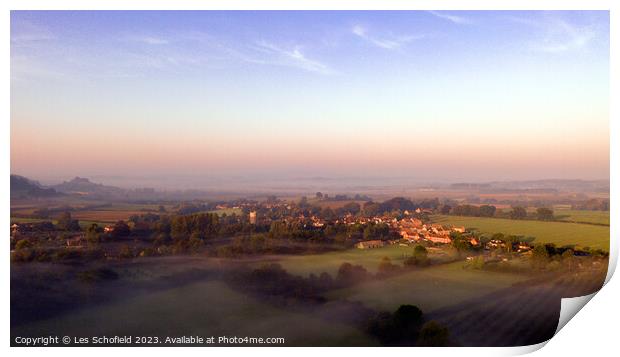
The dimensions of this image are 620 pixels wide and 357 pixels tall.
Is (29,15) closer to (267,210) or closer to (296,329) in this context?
(267,210)

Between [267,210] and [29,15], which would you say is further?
[267,210]

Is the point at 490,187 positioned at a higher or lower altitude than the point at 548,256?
higher

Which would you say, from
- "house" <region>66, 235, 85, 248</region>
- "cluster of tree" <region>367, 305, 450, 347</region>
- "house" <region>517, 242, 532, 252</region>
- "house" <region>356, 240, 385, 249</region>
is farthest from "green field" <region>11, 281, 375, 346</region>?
"house" <region>517, 242, 532, 252</region>

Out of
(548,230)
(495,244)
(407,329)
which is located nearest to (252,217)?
(407,329)

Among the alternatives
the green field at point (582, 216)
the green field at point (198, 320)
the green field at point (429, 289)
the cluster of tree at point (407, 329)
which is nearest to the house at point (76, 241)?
the green field at point (198, 320)
